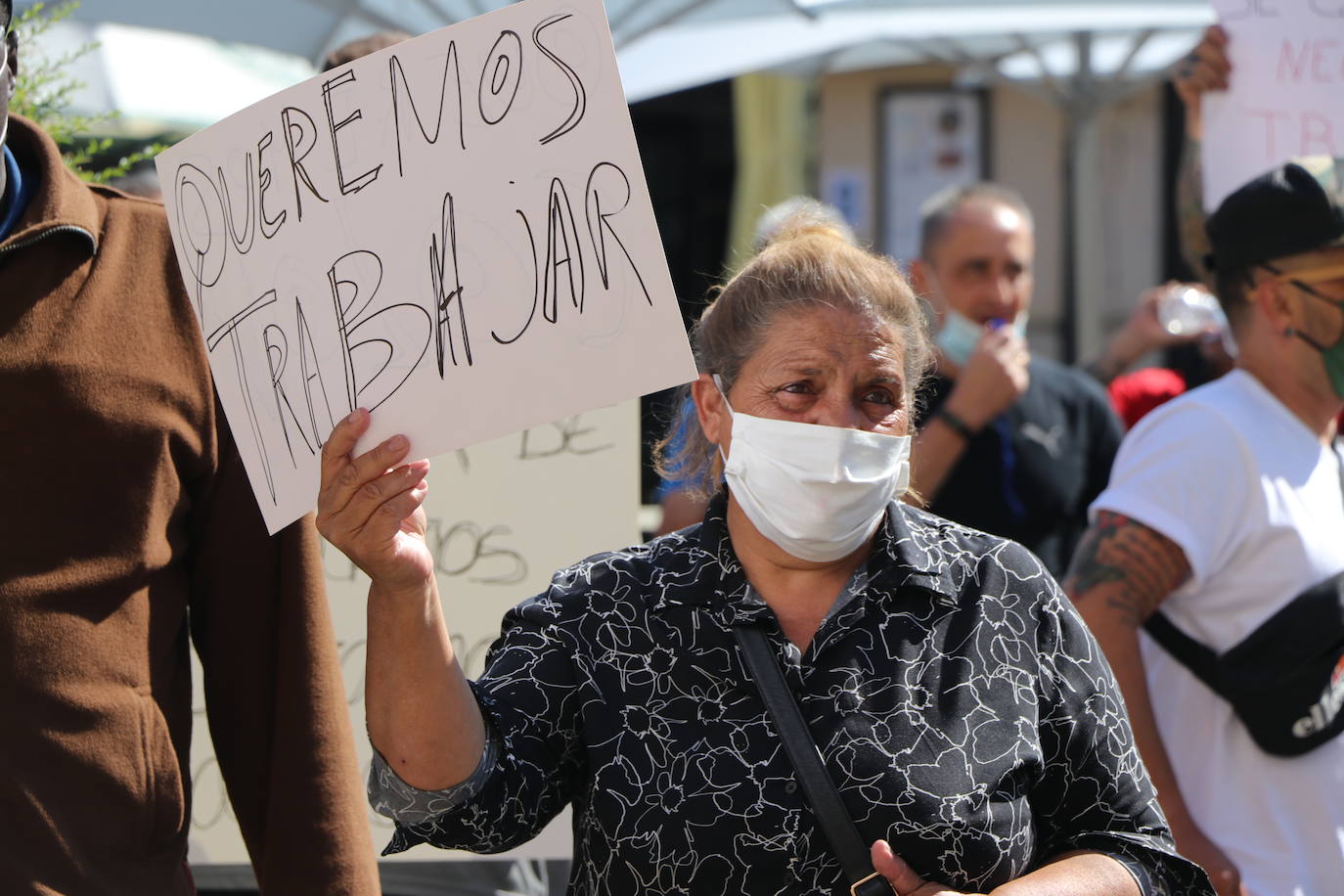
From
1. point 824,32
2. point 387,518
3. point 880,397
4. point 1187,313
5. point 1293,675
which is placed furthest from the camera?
point 824,32

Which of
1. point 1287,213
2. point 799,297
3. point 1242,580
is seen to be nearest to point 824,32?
point 1287,213

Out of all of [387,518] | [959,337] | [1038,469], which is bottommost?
[1038,469]

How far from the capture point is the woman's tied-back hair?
6.56 ft

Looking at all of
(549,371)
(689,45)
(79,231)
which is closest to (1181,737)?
(549,371)

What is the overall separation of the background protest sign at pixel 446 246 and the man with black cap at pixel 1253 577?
4.23 feet

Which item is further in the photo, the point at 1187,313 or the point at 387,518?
the point at 1187,313

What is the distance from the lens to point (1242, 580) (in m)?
2.52

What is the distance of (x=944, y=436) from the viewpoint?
3670 millimetres

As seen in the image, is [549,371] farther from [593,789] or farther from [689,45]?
[689,45]

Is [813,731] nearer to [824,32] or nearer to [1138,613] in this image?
[1138,613]

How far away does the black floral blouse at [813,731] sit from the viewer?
5.69ft

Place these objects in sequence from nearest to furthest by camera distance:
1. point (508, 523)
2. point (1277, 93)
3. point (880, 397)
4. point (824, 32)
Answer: point (880, 397), point (508, 523), point (1277, 93), point (824, 32)

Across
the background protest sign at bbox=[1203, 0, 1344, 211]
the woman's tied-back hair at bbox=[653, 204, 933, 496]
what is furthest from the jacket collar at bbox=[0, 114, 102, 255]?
the background protest sign at bbox=[1203, 0, 1344, 211]

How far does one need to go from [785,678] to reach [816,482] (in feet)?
0.85
